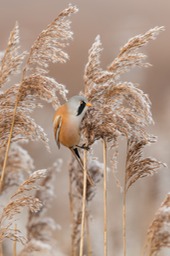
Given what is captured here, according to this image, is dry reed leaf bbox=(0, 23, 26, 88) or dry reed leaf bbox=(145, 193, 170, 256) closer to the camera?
dry reed leaf bbox=(0, 23, 26, 88)

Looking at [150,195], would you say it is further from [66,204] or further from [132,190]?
[66,204]

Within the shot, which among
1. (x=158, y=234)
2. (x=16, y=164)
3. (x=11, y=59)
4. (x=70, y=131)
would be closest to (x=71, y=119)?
(x=70, y=131)

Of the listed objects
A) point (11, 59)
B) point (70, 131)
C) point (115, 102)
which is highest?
point (11, 59)

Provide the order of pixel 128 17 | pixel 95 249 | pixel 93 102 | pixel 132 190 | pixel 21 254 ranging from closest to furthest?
pixel 93 102
pixel 21 254
pixel 95 249
pixel 132 190
pixel 128 17

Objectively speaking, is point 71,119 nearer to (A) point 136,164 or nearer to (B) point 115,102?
(B) point 115,102

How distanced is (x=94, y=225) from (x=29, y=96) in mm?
1509

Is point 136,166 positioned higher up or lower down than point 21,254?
higher up

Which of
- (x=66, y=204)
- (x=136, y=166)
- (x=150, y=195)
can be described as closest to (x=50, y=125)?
(x=66, y=204)

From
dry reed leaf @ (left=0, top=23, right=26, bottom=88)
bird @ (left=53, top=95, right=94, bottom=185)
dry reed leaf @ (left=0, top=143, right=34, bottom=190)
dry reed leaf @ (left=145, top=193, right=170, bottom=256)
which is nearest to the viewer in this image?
bird @ (left=53, top=95, right=94, bottom=185)

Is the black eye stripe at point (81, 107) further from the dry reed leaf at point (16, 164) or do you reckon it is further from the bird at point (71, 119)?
the dry reed leaf at point (16, 164)

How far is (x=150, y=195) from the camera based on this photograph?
344cm

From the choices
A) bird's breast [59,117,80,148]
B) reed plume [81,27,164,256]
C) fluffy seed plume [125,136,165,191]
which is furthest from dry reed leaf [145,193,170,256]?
bird's breast [59,117,80,148]

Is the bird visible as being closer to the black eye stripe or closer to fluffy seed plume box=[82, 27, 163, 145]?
the black eye stripe

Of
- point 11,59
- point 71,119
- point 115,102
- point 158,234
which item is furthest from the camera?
point 158,234
